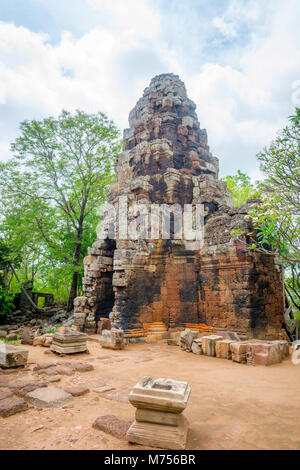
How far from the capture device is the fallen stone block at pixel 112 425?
8.57ft

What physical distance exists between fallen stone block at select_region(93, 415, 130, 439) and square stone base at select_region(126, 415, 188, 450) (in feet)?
0.52

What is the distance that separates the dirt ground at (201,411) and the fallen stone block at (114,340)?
1791mm

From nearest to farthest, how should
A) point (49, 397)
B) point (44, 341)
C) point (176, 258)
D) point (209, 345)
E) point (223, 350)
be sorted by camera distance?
point (49, 397), point (223, 350), point (209, 345), point (44, 341), point (176, 258)

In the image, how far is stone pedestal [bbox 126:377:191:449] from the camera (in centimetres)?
241

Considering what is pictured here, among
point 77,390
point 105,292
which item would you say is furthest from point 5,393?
point 105,292

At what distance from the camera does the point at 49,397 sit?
3572mm

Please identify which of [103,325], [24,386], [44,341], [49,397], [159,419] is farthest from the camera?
[103,325]

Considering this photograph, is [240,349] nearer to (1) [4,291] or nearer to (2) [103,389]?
(2) [103,389]

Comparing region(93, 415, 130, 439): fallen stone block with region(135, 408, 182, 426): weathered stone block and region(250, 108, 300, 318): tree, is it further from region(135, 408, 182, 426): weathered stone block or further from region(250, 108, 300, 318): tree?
region(250, 108, 300, 318): tree

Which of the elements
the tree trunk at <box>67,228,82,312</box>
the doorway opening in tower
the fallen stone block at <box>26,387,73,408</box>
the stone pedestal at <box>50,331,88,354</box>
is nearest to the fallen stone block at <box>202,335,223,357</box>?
the stone pedestal at <box>50,331,88,354</box>

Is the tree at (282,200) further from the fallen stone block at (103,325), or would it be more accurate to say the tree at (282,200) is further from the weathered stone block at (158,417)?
the fallen stone block at (103,325)

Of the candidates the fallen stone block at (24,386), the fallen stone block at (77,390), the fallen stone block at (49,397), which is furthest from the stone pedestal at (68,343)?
the fallen stone block at (49,397)

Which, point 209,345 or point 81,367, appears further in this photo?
point 209,345

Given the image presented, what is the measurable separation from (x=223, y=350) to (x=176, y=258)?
11.6 feet
